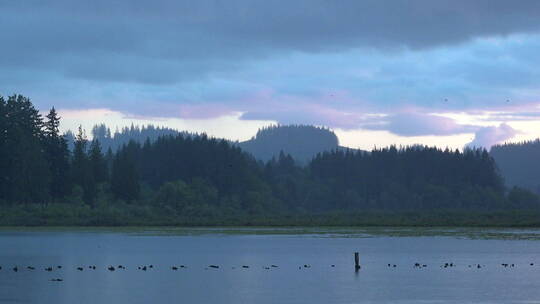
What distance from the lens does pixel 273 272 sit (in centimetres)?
6944

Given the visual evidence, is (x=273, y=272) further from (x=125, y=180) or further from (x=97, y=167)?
(x=97, y=167)

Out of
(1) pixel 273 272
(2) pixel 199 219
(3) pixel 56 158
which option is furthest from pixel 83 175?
(1) pixel 273 272

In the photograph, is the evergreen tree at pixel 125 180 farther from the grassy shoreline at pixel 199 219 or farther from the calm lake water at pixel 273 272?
the calm lake water at pixel 273 272

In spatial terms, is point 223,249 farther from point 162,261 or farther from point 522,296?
point 522,296

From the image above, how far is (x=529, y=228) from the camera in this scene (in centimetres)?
15512

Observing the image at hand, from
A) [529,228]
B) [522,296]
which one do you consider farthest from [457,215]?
[522,296]

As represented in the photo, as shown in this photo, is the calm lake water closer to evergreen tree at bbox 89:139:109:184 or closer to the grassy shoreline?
the grassy shoreline

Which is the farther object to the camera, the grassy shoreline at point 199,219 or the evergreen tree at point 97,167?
the evergreen tree at point 97,167

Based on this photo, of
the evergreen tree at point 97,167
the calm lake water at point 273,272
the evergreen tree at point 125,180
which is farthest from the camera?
the evergreen tree at point 97,167

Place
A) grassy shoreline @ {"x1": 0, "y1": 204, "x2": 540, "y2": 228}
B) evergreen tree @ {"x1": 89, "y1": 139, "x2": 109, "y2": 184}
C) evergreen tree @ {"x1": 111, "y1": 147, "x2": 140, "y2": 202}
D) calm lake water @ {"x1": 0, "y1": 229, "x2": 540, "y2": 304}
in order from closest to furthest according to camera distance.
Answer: calm lake water @ {"x1": 0, "y1": 229, "x2": 540, "y2": 304}
grassy shoreline @ {"x1": 0, "y1": 204, "x2": 540, "y2": 228}
evergreen tree @ {"x1": 111, "y1": 147, "x2": 140, "y2": 202}
evergreen tree @ {"x1": 89, "y1": 139, "x2": 109, "y2": 184}

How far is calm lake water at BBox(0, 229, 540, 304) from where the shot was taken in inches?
2094

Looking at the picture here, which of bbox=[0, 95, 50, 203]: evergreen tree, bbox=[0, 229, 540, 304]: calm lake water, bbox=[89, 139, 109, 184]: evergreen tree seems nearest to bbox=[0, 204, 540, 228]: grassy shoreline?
bbox=[0, 95, 50, 203]: evergreen tree

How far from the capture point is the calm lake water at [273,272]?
53.2 metres

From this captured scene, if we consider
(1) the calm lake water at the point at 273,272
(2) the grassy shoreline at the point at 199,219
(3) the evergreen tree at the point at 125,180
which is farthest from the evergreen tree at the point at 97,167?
(1) the calm lake water at the point at 273,272
